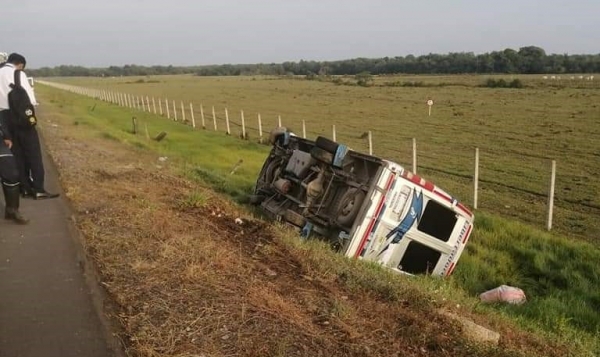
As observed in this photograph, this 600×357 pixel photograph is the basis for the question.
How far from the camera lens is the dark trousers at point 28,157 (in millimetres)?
7832

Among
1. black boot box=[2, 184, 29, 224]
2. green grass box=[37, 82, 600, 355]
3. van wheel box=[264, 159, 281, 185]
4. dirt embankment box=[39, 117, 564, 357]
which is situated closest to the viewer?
dirt embankment box=[39, 117, 564, 357]

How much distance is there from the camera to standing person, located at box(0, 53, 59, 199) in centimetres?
752

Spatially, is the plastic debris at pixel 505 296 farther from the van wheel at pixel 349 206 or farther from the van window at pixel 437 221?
the van wheel at pixel 349 206

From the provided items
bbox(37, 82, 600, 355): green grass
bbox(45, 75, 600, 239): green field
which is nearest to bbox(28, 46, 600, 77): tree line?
bbox(45, 75, 600, 239): green field

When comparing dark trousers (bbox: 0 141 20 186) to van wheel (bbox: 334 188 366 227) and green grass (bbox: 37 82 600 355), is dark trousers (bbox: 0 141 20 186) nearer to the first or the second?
green grass (bbox: 37 82 600 355)

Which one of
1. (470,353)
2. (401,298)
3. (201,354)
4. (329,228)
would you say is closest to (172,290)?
(201,354)

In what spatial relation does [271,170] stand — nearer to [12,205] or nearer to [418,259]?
[418,259]

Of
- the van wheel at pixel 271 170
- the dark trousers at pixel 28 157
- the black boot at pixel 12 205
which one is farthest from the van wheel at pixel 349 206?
the dark trousers at pixel 28 157

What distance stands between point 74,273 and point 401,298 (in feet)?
9.55

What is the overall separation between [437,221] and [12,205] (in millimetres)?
5578

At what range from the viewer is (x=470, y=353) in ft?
12.7

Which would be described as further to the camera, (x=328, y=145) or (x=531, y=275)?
(x=531, y=275)

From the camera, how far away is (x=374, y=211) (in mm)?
7145

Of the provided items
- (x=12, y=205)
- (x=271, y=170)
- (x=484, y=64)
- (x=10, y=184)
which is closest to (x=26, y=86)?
(x=10, y=184)
